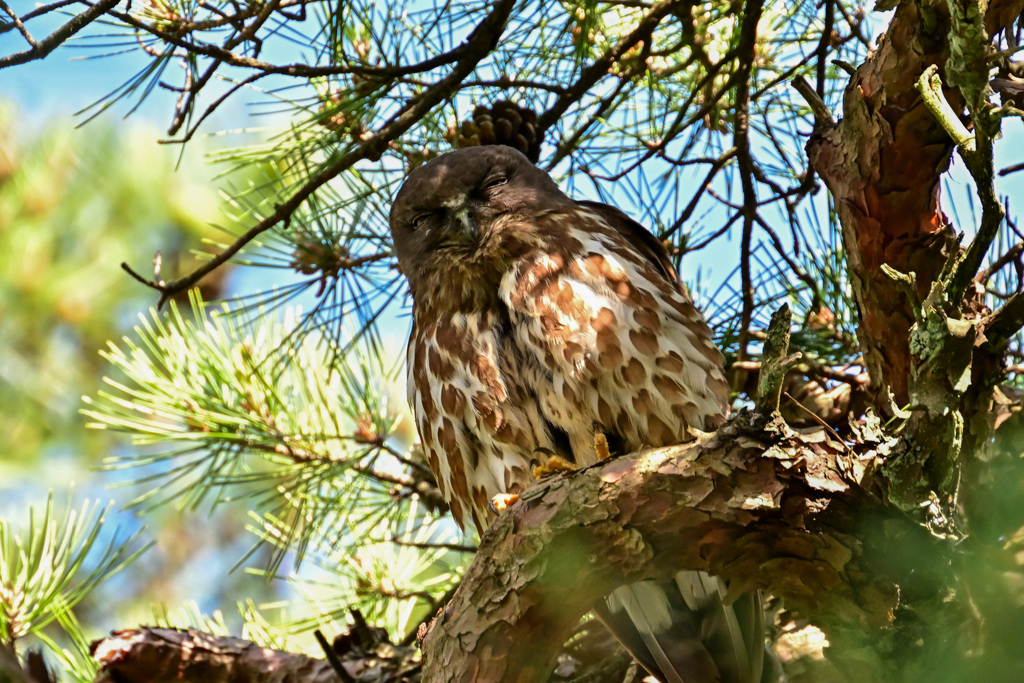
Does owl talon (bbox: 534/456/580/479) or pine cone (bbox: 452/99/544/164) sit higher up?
pine cone (bbox: 452/99/544/164)

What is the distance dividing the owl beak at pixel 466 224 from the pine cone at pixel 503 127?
33 cm

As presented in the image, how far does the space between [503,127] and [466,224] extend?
43 cm

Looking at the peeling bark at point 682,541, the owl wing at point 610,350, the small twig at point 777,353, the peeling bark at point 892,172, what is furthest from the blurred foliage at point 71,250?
the small twig at point 777,353

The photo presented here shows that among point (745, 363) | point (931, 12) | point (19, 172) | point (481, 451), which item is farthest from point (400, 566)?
point (19, 172)

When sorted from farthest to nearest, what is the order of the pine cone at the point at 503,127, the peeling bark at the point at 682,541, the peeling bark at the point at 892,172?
the pine cone at the point at 503,127, the peeling bark at the point at 892,172, the peeling bark at the point at 682,541

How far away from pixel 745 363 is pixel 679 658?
3.62 ft

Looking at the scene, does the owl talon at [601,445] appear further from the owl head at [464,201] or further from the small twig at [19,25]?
the small twig at [19,25]

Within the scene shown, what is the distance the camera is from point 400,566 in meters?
4.15

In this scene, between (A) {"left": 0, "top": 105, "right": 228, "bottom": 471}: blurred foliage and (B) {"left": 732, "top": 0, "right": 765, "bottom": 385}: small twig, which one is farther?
(A) {"left": 0, "top": 105, "right": 228, "bottom": 471}: blurred foliage

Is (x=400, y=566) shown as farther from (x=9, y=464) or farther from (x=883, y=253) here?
(x=9, y=464)

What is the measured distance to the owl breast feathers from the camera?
2877mm

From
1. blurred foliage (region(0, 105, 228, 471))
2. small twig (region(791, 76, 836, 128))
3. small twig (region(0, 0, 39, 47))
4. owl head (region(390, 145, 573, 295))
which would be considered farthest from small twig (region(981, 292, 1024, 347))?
blurred foliage (region(0, 105, 228, 471))

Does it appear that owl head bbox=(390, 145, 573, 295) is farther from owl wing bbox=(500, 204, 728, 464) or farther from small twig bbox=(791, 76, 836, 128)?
small twig bbox=(791, 76, 836, 128)

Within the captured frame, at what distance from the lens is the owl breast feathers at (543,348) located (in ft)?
9.44
